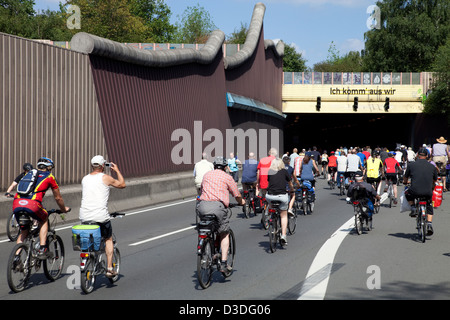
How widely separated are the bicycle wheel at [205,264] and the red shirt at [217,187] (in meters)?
0.64

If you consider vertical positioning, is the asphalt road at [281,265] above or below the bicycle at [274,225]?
below

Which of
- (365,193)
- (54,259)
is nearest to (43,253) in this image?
(54,259)

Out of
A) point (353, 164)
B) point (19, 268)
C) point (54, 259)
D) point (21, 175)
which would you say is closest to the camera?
point (19, 268)

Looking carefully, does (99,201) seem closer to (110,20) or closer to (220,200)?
(220,200)

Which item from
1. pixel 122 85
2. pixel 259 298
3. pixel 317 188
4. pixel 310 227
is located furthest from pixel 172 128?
pixel 259 298

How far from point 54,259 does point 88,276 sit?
1.34m

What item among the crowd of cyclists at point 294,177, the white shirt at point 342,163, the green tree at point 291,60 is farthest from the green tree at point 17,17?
the crowd of cyclists at point 294,177

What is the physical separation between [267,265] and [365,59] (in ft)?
268

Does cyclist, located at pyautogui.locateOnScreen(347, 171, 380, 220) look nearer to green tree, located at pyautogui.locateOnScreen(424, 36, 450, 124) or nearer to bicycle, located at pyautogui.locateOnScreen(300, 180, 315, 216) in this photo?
bicycle, located at pyautogui.locateOnScreen(300, 180, 315, 216)

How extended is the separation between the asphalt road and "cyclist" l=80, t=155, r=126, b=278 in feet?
1.82

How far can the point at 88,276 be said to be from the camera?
7.86m

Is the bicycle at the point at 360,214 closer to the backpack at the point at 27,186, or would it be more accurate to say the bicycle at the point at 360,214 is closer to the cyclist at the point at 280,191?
the cyclist at the point at 280,191

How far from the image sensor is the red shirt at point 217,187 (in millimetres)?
8684
